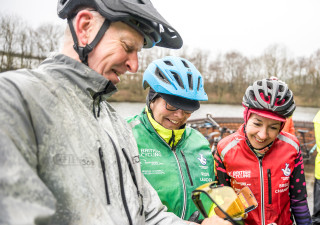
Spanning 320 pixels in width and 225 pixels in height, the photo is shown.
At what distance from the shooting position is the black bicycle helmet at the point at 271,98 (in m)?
2.61

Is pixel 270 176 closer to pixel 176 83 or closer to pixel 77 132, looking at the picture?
pixel 176 83

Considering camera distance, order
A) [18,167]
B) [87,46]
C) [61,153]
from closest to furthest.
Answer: [18,167] → [61,153] → [87,46]

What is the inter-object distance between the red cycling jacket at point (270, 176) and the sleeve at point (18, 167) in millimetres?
2266

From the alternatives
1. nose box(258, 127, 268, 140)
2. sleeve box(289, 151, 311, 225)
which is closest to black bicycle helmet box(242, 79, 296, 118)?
nose box(258, 127, 268, 140)

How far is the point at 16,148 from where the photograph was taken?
0.71 meters

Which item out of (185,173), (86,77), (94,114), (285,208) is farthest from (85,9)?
(285,208)

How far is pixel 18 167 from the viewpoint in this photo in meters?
0.70

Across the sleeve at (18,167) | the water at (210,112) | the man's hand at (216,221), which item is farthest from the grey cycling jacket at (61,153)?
the water at (210,112)

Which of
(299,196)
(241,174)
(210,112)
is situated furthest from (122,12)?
(210,112)

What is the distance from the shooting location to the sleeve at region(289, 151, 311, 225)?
249 cm

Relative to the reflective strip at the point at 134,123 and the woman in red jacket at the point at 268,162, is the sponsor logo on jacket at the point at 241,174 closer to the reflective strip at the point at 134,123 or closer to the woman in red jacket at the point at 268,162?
the woman in red jacket at the point at 268,162

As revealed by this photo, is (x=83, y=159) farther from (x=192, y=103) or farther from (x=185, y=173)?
(x=192, y=103)

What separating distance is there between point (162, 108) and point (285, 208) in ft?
6.00

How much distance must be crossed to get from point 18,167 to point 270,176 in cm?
258
